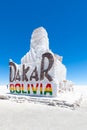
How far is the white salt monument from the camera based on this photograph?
51.6ft

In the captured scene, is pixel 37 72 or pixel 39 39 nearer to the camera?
pixel 37 72

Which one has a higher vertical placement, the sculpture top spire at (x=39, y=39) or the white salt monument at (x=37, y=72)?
the sculpture top spire at (x=39, y=39)

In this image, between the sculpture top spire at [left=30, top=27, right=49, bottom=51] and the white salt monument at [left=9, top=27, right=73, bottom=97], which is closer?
the white salt monument at [left=9, top=27, right=73, bottom=97]

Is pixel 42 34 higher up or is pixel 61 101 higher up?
pixel 42 34

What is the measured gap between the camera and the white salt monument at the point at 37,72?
15.7 meters

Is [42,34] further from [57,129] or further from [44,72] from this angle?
[57,129]

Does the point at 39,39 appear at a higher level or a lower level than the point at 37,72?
higher

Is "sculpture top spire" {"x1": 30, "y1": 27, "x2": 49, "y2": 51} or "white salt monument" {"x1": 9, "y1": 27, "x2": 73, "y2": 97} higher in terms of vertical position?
"sculpture top spire" {"x1": 30, "y1": 27, "x2": 49, "y2": 51}

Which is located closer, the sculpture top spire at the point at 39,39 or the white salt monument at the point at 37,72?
the white salt monument at the point at 37,72

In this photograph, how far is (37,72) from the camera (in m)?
16.9

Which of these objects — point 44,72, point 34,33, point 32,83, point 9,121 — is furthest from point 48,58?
point 9,121

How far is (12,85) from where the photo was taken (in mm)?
19109

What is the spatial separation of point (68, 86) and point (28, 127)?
723 inches

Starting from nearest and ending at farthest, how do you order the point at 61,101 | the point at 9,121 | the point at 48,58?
the point at 9,121
the point at 61,101
the point at 48,58
